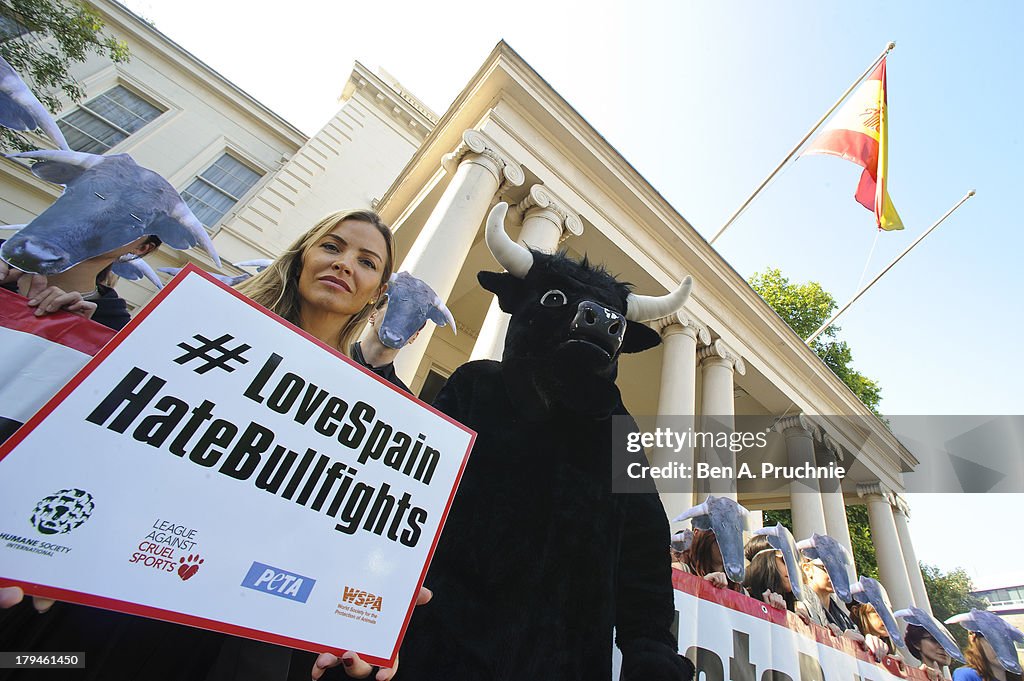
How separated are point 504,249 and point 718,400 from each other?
8.20 metres

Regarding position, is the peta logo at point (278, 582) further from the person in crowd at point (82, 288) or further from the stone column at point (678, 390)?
the stone column at point (678, 390)

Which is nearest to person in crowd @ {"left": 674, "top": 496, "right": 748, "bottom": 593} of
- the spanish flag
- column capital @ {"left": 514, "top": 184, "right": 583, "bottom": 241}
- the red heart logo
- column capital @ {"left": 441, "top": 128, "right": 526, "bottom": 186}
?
the red heart logo

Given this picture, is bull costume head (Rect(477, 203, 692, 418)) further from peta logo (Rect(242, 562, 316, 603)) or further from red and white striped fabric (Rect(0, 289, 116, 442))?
red and white striped fabric (Rect(0, 289, 116, 442))

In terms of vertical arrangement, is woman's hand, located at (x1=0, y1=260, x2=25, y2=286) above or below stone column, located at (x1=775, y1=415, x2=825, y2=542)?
below

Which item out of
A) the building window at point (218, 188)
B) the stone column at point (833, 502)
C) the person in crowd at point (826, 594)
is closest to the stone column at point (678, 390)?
the person in crowd at point (826, 594)

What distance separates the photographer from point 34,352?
132 cm

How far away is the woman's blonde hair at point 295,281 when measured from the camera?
6.11 ft

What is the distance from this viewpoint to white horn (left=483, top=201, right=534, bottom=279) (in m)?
2.18

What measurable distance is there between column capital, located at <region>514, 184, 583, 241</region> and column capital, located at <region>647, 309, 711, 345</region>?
274 cm

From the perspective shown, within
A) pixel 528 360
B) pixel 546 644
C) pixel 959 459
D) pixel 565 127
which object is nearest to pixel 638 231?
pixel 565 127

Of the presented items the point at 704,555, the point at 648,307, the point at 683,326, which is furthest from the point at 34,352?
the point at 683,326

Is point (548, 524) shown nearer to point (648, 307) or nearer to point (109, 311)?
point (648, 307)

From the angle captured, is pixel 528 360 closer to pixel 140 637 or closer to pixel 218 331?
pixel 218 331

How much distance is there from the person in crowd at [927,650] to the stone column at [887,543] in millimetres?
6743
